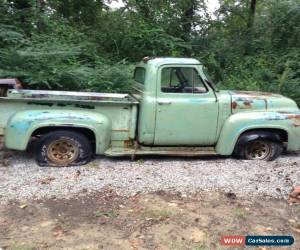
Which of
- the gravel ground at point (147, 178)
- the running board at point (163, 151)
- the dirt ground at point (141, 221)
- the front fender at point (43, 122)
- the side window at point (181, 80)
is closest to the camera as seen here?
the dirt ground at point (141, 221)

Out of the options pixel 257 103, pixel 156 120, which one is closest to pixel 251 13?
pixel 257 103

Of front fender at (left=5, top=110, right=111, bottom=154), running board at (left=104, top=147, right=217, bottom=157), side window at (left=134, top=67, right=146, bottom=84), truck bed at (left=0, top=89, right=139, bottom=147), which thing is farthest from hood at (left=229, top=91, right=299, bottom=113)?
front fender at (left=5, top=110, right=111, bottom=154)

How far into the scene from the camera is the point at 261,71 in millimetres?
11219

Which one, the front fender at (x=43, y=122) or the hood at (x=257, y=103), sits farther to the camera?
the hood at (x=257, y=103)

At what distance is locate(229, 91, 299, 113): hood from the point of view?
646 centimetres

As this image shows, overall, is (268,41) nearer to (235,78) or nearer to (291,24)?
(291,24)

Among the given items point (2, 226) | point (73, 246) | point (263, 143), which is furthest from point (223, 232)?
point (263, 143)

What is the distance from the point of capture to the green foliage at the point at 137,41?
25.7ft

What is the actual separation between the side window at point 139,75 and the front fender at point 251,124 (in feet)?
5.03

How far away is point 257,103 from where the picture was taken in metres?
6.55

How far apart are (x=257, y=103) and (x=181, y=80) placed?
1300 mm

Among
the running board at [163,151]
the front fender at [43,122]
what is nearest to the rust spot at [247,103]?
the running board at [163,151]

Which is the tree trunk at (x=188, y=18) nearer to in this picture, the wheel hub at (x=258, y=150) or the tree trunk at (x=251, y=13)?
the tree trunk at (x=251, y=13)

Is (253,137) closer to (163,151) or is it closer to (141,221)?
(163,151)
